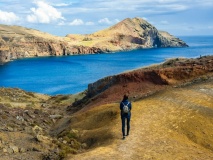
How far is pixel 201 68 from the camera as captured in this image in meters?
45.8

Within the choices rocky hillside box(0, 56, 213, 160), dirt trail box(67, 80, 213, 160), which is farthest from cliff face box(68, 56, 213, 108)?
dirt trail box(67, 80, 213, 160)

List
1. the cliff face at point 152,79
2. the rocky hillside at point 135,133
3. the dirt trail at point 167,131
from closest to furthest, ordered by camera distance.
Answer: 1. the dirt trail at point 167,131
2. the rocky hillside at point 135,133
3. the cliff face at point 152,79

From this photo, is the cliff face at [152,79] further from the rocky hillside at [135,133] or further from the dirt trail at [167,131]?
the dirt trail at [167,131]

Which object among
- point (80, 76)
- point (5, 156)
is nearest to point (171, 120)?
point (5, 156)

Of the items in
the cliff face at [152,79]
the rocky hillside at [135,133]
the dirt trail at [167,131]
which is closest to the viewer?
the dirt trail at [167,131]

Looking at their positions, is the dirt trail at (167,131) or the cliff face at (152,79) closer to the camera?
the dirt trail at (167,131)

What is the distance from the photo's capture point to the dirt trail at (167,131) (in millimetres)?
21047

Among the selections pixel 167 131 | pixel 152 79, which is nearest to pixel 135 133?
pixel 167 131

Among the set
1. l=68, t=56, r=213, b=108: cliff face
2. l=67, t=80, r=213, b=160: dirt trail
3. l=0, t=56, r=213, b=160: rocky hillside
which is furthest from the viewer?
l=68, t=56, r=213, b=108: cliff face

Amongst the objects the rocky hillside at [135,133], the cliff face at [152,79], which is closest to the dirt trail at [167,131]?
the rocky hillside at [135,133]

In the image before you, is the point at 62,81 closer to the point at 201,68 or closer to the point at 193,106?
the point at 201,68

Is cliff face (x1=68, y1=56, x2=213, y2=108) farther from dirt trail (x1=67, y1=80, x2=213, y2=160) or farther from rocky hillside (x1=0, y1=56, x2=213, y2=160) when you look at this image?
dirt trail (x1=67, y1=80, x2=213, y2=160)

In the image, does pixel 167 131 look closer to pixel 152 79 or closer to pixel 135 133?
pixel 135 133

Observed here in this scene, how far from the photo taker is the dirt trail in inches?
829
